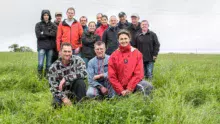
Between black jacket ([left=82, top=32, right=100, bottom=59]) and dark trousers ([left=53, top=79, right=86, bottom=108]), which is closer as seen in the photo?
dark trousers ([left=53, top=79, right=86, bottom=108])

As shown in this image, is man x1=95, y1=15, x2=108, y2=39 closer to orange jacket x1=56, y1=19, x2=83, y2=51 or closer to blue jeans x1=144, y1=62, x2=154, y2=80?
orange jacket x1=56, y1=19, x2=83, y2=51

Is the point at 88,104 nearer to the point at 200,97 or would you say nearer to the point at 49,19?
the point at 200,97

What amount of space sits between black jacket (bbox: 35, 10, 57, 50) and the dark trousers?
3.56m

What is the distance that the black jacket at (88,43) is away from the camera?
31.0 ft

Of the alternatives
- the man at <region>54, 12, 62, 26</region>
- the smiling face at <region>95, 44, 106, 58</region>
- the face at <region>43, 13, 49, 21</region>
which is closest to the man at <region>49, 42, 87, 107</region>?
the smiling face at <region>95, 44, 106, 58</region>

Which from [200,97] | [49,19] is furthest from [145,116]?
[49,19]

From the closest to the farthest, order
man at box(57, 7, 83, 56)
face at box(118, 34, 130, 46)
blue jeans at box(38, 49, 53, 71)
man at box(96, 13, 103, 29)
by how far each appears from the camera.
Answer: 1. face at box(118, 34, 130, 46)
2. man at box(57, 7, 83, 56)
3. blue jeans at box(38, 49, 53, 71)
4. man at box(96, 13, 103, 29)

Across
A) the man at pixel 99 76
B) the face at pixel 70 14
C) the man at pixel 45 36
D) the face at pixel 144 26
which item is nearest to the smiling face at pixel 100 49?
the man at pixel 99 76

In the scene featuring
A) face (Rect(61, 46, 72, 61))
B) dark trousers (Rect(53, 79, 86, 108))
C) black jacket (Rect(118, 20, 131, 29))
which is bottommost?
dark trousers (Rect(53, 79, 86, 108))

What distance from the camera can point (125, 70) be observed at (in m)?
6.70

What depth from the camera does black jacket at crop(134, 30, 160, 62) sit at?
9645 millimetres

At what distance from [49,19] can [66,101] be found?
4243 millimetres

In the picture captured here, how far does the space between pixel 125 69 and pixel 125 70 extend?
2 cm

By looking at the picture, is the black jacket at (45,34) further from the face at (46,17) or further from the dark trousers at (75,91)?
the dark trousers at (75,91)
